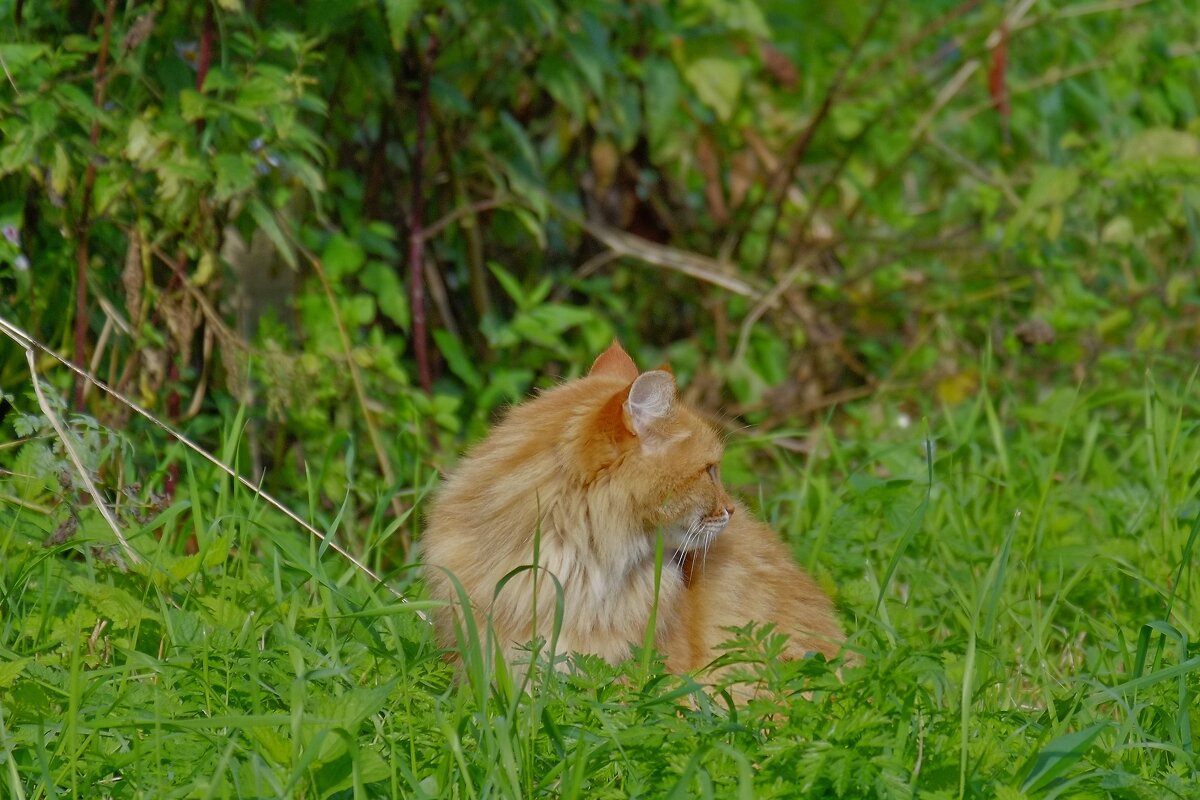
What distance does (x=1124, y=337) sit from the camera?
5824 mm

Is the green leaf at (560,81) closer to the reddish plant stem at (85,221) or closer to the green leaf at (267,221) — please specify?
the green leaf at (267,221)

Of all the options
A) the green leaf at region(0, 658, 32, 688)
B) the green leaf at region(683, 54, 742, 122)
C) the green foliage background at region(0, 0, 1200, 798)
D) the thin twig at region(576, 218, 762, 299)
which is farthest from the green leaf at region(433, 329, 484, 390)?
the green leaf at region(0, 658, 32, 688)

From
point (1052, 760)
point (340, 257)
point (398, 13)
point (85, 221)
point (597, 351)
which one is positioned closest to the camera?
point (1052, 760)

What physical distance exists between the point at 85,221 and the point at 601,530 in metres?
1.63

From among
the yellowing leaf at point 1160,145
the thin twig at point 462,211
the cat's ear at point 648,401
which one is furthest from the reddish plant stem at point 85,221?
the yellowing leaf at point 1160,145

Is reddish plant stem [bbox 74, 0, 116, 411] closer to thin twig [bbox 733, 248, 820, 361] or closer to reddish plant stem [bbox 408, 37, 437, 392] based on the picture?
reddish plant stem [bbox 408, 37, 437, 392]

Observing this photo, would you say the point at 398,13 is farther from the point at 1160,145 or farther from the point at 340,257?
the point at 1160,145

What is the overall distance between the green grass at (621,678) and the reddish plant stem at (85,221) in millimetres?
406

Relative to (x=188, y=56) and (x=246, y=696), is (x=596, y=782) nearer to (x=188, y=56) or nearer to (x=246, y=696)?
(x=246, y=696)

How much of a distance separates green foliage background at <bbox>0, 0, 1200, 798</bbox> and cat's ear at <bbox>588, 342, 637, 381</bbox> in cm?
64

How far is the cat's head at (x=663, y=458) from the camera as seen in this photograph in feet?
10.1

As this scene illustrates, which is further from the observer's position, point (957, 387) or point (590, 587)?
point (957, 387)

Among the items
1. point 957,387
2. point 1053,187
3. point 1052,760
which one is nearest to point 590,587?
point 1052,760

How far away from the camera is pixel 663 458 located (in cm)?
318
